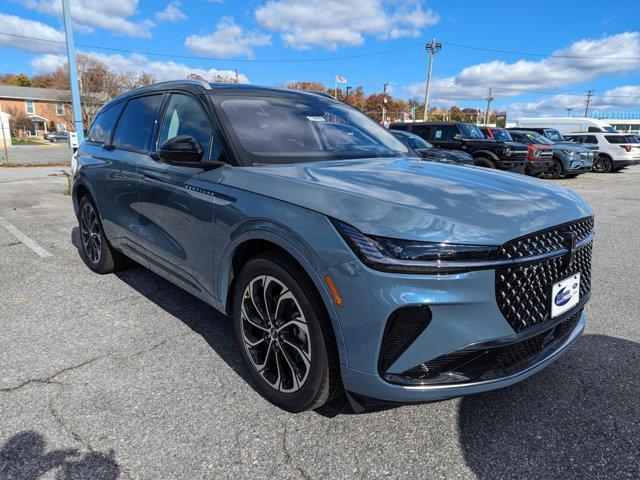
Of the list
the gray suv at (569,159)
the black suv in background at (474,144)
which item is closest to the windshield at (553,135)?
the gray suv at (569,159)

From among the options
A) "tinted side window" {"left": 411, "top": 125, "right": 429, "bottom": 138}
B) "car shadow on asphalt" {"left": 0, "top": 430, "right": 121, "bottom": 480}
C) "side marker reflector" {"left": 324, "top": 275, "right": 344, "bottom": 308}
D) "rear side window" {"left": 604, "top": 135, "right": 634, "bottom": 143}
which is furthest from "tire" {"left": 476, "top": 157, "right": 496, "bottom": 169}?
"car shadow on asphalt" {"left": 0, "top": 430, "right": 121, "bottom": 480}

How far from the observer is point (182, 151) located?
9.09ft

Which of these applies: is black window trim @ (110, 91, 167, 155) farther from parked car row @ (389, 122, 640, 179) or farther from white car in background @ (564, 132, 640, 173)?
white car in background @ (564, 132, 640, 173)

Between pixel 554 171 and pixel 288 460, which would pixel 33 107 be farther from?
pixel 288 460

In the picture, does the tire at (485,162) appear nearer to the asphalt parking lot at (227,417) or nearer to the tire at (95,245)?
the asphalt parking lot at (227,417)

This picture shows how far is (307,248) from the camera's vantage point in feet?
7.07

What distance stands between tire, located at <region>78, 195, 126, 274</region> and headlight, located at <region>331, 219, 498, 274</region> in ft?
11.4

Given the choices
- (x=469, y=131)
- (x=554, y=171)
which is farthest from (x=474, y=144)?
(x=554, y=171)

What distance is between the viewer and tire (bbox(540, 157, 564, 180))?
57.3ft

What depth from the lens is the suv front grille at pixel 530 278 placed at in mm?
1981

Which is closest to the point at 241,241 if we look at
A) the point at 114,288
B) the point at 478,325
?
the point at 478,325

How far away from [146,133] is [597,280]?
4649 mm

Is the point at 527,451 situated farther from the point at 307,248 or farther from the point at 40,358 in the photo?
the point at 40,358

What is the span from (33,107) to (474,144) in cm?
6901
